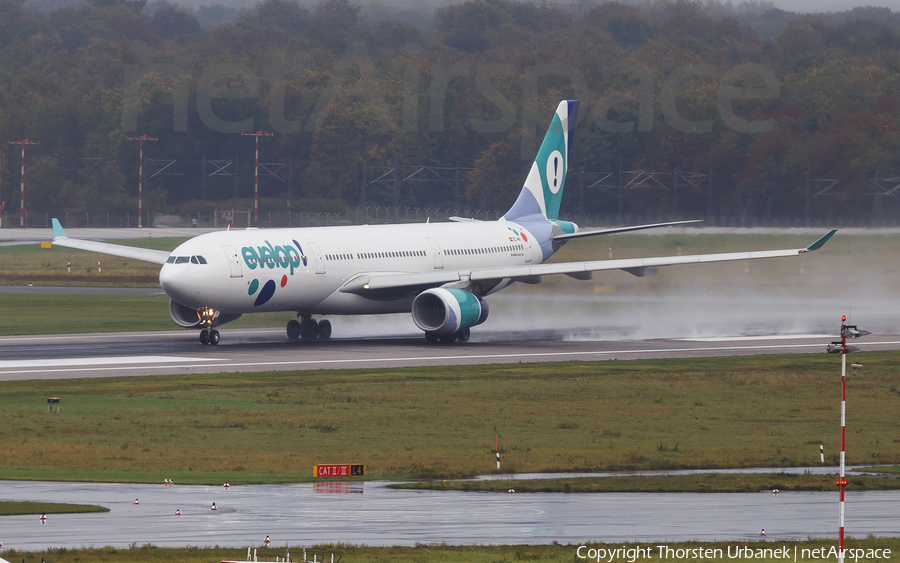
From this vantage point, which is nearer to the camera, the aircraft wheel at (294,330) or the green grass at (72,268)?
the aircraft wheel at (294,330)

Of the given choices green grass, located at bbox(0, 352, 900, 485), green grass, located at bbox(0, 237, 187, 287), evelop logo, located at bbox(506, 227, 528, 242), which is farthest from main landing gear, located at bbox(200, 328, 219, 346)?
green grass, located at bbox(0, 237, 187, 287)

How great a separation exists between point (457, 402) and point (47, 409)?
1051 cm

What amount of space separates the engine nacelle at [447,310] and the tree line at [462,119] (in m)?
52.4

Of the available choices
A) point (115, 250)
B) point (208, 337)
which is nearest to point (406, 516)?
point (208, 337)

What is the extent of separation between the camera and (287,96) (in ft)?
506

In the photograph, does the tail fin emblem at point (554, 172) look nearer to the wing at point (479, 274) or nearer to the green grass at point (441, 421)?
the wing at point (479, 274)

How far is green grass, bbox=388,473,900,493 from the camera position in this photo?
22562mm

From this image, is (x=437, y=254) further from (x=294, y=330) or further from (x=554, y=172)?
(x=554, y=172)

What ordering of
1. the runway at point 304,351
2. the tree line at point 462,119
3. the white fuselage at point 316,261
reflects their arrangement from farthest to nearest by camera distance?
the tree line at point 462,119
the white fuselage at point 316,261
the runway at point 304,351

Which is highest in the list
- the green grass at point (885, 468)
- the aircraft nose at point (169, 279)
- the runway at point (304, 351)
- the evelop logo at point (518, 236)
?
the evelop logo at point (518, 236)

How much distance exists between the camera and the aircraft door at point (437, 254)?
173 ft

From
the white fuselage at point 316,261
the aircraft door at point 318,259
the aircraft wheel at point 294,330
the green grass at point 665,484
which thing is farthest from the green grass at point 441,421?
the aircraft wheel at point 294,330

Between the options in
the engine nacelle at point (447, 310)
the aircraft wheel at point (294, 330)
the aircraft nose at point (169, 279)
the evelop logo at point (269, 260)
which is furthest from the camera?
the aircraft wheel at point (294, 330)

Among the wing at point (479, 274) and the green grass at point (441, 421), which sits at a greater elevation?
the wing at point (479, 274)
